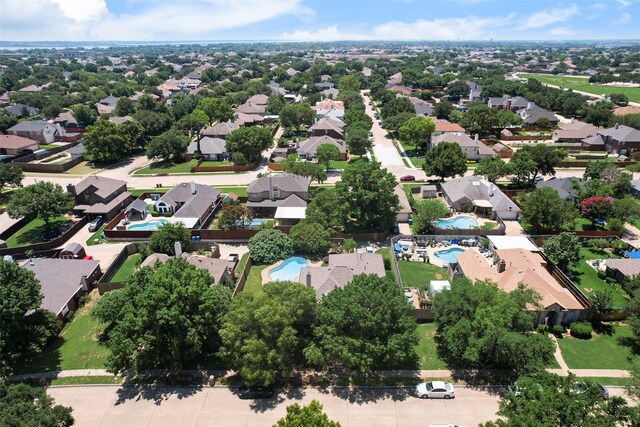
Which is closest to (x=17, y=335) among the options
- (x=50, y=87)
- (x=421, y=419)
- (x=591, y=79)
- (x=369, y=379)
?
(x=369, y=379)

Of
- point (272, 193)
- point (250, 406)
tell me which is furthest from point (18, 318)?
point (272, 193)

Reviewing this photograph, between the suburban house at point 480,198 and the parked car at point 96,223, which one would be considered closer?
the parked car at point 96,223

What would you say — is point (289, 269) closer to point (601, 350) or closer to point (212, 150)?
point (601, 350)

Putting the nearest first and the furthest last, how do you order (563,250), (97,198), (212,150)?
(563,250) → (97,198) → (212,150)

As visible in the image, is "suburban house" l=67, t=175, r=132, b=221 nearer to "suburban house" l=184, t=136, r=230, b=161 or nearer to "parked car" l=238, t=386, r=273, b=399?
"suburban house" l=184, t=136, r=230, b=161

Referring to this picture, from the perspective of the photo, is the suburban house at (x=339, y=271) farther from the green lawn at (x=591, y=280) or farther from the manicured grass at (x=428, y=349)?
the green lawn at (x=591, y=280)

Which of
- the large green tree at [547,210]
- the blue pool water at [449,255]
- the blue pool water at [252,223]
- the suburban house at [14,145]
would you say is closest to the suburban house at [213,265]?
the blue pool water at [252,223]
